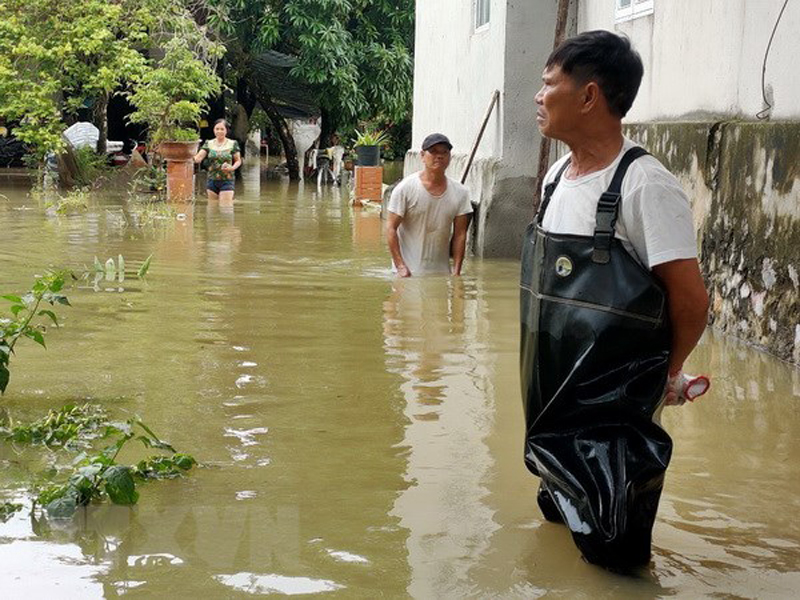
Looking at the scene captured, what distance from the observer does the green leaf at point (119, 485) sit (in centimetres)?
460

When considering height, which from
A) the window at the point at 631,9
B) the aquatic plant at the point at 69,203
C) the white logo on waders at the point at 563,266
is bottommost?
the aquatic plant at the point at 69,203

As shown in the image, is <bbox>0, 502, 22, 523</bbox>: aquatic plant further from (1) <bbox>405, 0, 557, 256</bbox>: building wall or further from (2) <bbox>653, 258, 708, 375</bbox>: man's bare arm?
(1) <bbox>405, 0, 557, 256</bbox>: building wall

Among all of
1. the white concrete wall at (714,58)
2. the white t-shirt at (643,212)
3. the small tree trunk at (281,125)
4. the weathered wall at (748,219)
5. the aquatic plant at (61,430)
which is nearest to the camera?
the white t-shirt at (643,212)

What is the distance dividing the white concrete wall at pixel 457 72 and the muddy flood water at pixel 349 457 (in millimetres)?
4069

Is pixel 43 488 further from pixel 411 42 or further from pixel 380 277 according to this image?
pixel 411 42

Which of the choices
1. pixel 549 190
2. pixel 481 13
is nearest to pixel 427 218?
pixel 481 13

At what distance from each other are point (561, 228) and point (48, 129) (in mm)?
19707

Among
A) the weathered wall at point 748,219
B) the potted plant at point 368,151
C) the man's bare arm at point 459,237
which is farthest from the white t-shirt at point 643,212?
the potted plant at point 368,151

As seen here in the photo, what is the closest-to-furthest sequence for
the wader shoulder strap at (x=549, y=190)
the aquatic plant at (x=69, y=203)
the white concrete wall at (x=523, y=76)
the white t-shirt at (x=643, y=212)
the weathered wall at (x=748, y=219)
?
the white t-shirt at (x=643, y=212), the wader shoulder strap at (x=549, y=190), the weathered wall at (x=748, y=219), the white concrete wall at (x=523, y=76), the aquatic plant at (x=69, y=203)

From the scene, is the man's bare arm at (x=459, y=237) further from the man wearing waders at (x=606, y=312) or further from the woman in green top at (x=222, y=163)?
the woman in green top at (x=222, y=163)

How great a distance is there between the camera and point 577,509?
409cm

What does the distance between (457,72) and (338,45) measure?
1230cm

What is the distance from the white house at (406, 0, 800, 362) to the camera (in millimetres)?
8094

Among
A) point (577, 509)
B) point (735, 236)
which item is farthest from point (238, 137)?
point (577, 509)
